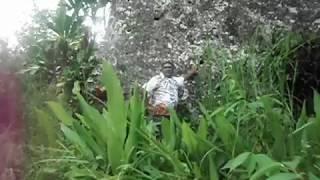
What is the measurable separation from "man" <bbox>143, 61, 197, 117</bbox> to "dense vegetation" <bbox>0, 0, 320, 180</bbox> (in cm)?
9

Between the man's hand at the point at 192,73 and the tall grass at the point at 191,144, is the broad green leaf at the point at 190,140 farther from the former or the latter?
the man's hand at the point at 192,73

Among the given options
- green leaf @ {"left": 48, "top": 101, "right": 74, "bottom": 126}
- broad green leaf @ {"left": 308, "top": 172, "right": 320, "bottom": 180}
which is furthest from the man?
broad green leaf @ {"left": 308, "top": 172, "right": 320, "bottom": 180}

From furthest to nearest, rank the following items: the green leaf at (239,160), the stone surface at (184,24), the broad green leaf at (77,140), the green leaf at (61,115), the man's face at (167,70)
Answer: the stone surface at (184,24) < the man's face at (167,70) < the green leaf at (61,115) < the broad green leaf at (77,140) < the green leaf at (239,160)

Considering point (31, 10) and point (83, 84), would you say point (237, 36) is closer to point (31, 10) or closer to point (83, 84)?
point (83, 84)

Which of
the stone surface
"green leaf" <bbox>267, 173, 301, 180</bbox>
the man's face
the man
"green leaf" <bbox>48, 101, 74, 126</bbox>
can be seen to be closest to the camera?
"green leaf" <bbox>267, 173, 301, 180</bbox>

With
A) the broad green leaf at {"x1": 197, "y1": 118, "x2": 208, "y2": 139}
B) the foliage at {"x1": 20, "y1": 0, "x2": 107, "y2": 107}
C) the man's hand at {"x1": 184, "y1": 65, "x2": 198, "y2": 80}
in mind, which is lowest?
the broad green leaf at {"x1": 197, "y1": 118, "x2": 208, "y2": 139}

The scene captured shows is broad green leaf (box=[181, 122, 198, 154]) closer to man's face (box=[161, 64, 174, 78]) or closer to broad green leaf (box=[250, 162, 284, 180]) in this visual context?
broad green leaf (box=[250, 162, 284, 180])

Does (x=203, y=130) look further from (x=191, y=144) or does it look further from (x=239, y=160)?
(x=239, y=160)

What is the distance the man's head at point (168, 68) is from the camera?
10.8ft

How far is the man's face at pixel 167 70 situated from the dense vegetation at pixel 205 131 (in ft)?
0.72

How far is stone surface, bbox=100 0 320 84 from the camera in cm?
344

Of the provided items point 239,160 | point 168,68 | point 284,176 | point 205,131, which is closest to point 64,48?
point 168,68

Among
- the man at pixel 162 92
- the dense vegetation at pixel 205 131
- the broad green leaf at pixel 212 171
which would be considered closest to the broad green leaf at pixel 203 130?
the dense vegetation at pixel 205 131

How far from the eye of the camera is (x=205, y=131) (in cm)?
224
